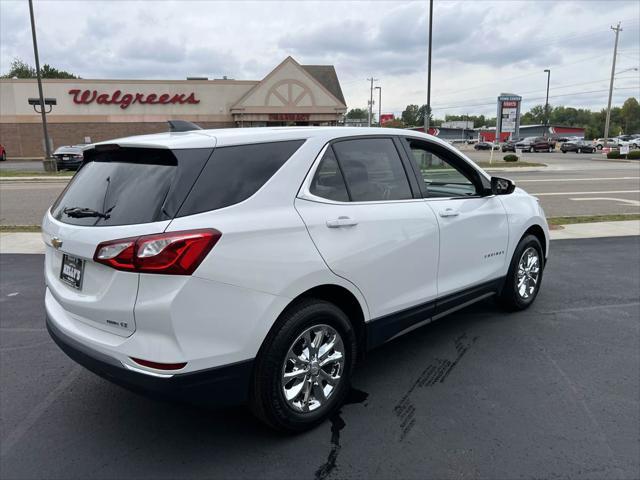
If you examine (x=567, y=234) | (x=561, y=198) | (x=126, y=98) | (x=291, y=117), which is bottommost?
(x=561, y=198)

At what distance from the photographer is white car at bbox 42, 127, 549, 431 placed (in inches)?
95.7

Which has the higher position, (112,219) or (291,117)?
(291,117)

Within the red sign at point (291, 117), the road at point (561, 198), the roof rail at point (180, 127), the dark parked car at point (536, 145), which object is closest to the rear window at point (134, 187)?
the roof rail at point (180, 127)

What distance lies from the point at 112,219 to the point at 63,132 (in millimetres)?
40047

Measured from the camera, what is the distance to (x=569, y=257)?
738 centimetres

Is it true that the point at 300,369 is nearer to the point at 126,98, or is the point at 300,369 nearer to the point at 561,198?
the point at 561,198

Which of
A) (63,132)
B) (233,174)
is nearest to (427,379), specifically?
(233,174)

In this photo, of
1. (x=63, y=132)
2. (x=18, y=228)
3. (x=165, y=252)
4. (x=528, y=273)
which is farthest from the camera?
(x=63, y=132)

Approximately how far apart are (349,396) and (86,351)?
172 cm

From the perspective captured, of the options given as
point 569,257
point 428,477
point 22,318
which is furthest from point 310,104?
point 428,477

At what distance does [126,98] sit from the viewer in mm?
37250

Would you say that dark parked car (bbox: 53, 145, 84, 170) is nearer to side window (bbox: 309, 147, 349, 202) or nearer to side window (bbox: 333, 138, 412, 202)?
→ side window (bbox: 333, 138, 412, 202)

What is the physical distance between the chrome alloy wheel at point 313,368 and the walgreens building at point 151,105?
112 feet

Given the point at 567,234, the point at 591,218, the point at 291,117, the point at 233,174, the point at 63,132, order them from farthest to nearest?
the point at 63,132 < the point at 291,117 < the point at 591,218 < the point at 567,234 < the point at 233,174
